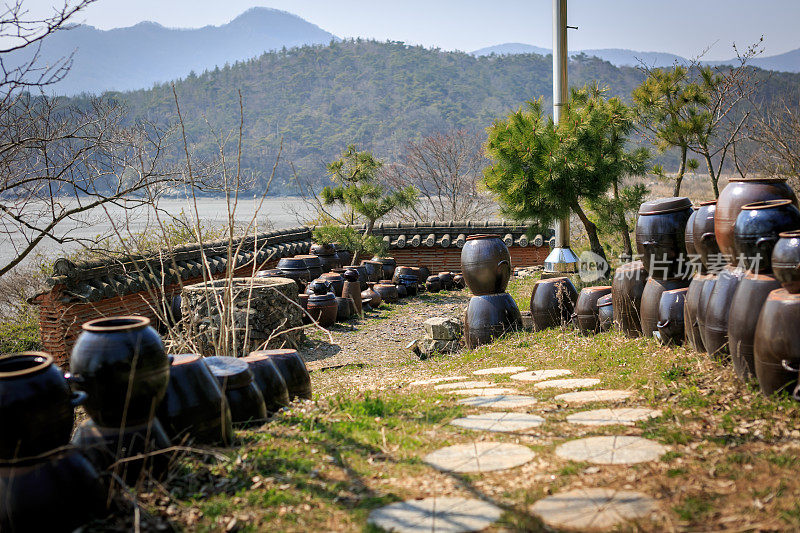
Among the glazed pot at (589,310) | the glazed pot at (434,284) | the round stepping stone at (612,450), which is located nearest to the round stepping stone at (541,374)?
the glazed pot at (589,310)

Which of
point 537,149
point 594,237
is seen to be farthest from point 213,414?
point 594,237

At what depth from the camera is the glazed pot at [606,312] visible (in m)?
6.54

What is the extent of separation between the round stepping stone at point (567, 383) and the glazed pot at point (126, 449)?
283 centimetres

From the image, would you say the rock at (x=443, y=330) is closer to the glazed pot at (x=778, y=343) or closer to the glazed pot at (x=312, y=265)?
the glazed pot at (x=312, y=265)

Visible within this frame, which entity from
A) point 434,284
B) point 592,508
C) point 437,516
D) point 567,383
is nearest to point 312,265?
point 434,284

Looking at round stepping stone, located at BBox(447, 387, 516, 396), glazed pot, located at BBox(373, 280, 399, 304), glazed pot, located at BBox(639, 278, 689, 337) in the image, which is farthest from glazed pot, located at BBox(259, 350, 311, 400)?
glazed pot, located at BBox(373, 280, 399, 304)

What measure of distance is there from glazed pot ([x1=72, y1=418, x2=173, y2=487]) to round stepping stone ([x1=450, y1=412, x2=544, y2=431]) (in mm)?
1631

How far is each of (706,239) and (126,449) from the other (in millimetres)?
4008

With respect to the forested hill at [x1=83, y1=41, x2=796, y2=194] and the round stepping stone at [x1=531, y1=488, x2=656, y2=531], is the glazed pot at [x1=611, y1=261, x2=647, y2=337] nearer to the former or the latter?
the round stepping stone at [x1=531, y1=488, x2=656, y2=531]

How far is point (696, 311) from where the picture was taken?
458cm

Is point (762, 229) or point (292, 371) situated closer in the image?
point (762, 229)

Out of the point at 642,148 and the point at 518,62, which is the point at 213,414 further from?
the point at 518,62

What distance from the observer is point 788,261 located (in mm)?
3301

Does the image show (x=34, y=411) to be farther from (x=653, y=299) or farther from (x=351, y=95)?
(x=351, y=95)
